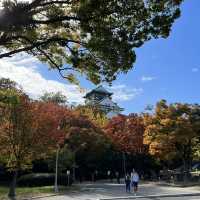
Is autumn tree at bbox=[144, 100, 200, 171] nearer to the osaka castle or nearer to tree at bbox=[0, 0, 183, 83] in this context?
tree at bbox=[0, 0, 183, 83]

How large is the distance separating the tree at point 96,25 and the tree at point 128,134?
48327mm

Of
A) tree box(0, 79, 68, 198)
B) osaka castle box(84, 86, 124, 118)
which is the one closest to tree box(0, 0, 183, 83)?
tree box(0, 79, 68, 198)

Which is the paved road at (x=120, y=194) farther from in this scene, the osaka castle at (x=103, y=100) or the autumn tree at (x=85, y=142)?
the osaka castle at (x=103, y=100)

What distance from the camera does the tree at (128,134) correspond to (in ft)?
206

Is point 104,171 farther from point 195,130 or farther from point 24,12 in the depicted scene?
point 24,12

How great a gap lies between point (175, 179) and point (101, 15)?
122ft

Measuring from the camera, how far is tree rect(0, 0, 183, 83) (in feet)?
42.1

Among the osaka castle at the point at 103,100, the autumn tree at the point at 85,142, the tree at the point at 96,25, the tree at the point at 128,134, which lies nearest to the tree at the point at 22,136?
the autumn tree at the point at 85,142

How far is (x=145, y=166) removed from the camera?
218 ft

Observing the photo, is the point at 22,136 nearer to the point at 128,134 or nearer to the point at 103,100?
the point at 128,134

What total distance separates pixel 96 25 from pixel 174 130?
34378 millimetres

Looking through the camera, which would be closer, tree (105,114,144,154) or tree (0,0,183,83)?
tree (0,0,183,83)

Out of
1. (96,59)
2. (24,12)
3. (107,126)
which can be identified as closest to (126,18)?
(96,59)

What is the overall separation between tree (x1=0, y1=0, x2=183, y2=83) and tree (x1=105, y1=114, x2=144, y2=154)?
48327mm
